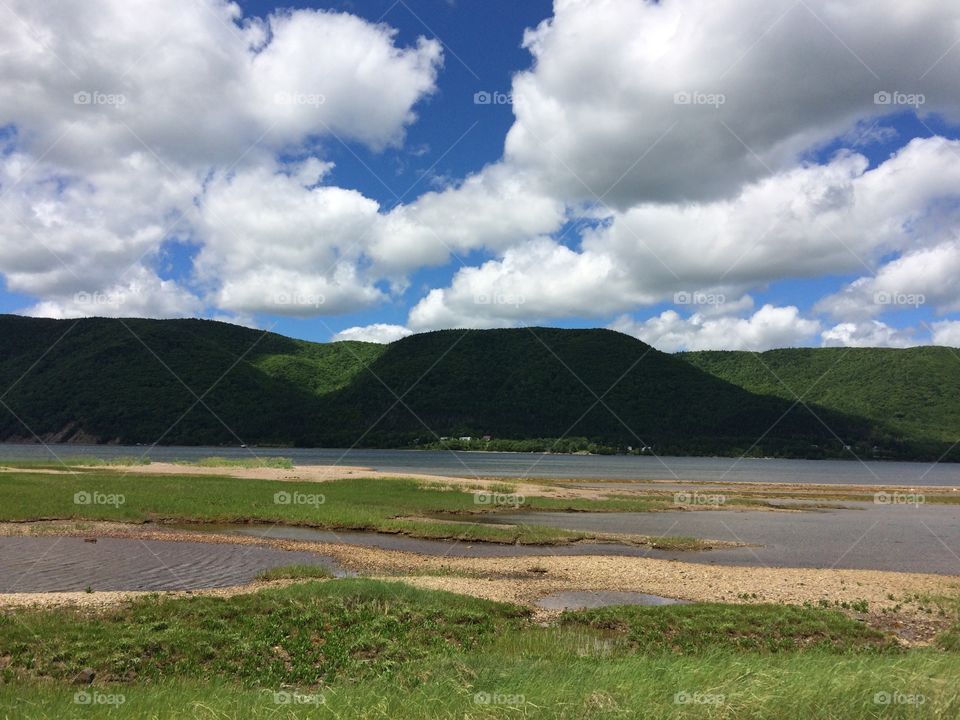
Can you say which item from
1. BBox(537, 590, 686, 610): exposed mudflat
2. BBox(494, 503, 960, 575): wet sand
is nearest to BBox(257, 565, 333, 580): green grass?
BBox(537, 590, 686, 610): exposed mudflat

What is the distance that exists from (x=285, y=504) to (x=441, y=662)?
119 ft

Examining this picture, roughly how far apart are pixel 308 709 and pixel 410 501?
148ft

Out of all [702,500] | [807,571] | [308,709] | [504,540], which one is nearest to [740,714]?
[308,709]

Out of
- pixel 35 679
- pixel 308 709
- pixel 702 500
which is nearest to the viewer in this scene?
pixel 308 709

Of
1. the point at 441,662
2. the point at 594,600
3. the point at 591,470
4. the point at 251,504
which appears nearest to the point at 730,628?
→ the point at 594,600

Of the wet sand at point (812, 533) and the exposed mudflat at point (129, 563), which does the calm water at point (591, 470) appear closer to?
the wet sand at point (812, 533)

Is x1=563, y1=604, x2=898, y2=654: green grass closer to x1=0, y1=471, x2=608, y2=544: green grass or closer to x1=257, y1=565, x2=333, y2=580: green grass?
x1=257, y1=565, x2=333, y2=580: green grass

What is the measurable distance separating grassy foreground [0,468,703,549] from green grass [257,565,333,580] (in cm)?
1341

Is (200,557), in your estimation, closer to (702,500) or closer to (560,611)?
(560,611)

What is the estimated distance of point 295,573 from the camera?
78.2ft

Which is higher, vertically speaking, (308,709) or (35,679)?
(308,709)

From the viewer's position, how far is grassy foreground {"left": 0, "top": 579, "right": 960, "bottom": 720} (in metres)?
9.05

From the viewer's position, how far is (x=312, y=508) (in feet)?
148

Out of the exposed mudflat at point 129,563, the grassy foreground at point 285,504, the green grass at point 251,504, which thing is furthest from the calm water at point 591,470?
the exposed mudflat at point 129,563
